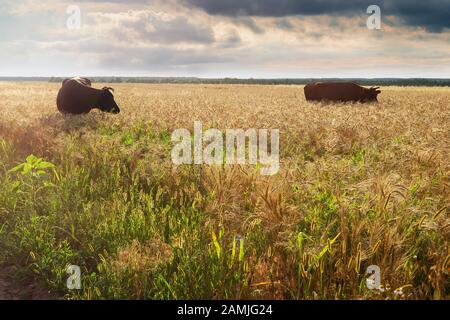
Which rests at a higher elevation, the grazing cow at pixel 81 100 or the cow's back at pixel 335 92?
the cow's back at pixel 335 92

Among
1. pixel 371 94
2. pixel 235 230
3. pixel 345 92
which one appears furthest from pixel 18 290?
pixel 371 94

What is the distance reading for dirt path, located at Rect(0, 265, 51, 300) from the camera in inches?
127

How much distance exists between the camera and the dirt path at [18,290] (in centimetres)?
323

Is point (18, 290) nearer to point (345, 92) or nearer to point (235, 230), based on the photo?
point (235, 230)

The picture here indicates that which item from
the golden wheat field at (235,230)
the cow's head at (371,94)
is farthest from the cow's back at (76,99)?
the cow's head at (371,94)

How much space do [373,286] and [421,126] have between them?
723 cm

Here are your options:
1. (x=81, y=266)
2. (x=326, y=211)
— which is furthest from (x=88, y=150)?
(x=326, y=211)

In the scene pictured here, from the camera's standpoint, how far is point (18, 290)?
332 centimetres

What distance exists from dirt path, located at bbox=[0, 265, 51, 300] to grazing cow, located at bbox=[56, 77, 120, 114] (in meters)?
9.27

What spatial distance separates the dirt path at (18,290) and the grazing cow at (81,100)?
927cm

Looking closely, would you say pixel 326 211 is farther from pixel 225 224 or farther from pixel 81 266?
pixel 81 266

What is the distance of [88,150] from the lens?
654cm

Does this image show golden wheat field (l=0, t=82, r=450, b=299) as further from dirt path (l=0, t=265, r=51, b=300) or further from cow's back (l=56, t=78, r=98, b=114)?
cow's back (l=56, t=78, r=98, b=114)

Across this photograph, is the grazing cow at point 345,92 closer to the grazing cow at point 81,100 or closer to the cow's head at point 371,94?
the cow's head at point 371,94
